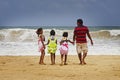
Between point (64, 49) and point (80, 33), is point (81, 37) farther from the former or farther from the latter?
point (64, 49)

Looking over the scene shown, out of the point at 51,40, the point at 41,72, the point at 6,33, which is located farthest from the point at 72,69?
the point at 6,33

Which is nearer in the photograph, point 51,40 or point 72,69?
point 72,69

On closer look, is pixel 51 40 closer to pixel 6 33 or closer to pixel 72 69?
pixel 72 69

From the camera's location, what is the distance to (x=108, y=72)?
33.1ft

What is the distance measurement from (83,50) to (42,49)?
1.48m

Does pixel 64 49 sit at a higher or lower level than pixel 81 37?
lower

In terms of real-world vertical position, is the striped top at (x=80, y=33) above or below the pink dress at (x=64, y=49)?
above

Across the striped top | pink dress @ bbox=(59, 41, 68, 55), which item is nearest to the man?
the striped top

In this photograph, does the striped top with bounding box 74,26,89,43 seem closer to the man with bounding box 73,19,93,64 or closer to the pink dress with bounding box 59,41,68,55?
the man with bounding box 73,19,93,64

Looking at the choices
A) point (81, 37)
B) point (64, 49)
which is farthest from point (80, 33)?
point (64, 49)

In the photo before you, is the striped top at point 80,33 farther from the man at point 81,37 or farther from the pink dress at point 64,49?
the pink dress at point 64,49

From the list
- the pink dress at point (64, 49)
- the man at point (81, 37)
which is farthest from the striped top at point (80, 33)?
the pink dress at point (64, 49)

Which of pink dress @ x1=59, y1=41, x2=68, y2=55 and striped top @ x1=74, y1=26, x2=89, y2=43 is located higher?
striped top @ x1=74, y1=26, x2=89, y2=43

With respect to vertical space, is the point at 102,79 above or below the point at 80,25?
below
